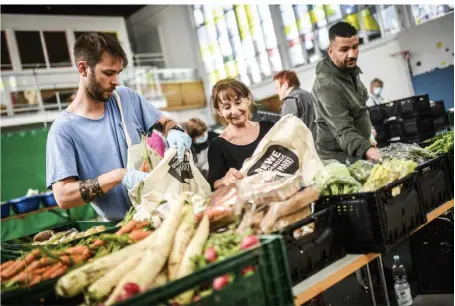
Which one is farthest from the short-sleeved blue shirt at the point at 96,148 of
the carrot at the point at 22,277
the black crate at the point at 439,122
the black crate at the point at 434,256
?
the black crate at the point at 439,122

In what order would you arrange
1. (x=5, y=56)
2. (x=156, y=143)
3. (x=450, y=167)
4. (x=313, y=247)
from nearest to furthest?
(x=313, y=247), (x=450, y=167), (x=156, y=143), (x=5, y=56)

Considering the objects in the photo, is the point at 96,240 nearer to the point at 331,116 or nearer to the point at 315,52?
the point at 331,116

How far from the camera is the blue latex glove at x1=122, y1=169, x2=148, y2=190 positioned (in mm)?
2141

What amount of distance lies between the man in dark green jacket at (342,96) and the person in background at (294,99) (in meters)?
1.16

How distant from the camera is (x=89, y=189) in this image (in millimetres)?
2203

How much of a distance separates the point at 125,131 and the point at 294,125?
85cm

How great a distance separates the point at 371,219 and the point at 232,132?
1.20m

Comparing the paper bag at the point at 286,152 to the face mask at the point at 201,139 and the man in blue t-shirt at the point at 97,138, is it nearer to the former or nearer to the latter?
the man in blue t-shirt at the point at 97,138

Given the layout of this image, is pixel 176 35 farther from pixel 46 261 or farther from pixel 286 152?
pixel 46 261

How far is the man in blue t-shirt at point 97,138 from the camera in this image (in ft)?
7.30

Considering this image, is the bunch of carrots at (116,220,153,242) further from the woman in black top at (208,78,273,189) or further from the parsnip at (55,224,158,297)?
the woman in black top at (208,78,273,189)

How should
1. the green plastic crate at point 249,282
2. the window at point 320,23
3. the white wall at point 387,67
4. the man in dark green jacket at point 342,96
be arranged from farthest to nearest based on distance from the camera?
the window at point 320,23, the white wall at point 387,67, the man in dark green jacket at point 342,96, the green plastic crate at point 249,282

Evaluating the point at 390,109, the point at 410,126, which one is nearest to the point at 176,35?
the point at 390,109

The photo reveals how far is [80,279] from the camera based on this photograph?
4.38 feet
